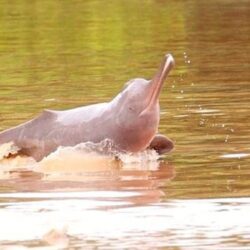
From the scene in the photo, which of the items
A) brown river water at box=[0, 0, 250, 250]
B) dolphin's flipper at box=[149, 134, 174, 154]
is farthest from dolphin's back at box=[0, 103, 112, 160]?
dolphin's flipper at box=[149, 134, 174, 154]

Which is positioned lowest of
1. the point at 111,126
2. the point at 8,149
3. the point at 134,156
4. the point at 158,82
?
the point at 134,156

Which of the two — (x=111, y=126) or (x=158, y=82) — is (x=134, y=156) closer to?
(x=111, y=126)

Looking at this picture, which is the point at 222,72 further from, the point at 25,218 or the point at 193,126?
the point at 25,218

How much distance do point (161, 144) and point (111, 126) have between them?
483 millimetres

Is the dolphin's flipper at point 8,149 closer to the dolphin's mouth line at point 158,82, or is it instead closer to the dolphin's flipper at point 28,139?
the dolphin's flipper at point 28,139

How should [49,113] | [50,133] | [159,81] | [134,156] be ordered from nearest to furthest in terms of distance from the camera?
[159,81], [134,156], [50,133], [49,113]

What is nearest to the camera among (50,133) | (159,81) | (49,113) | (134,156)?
(159,81)

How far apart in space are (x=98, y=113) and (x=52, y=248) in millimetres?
4083

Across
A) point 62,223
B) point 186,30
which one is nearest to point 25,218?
point 62,223

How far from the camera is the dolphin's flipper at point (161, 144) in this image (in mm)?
13016

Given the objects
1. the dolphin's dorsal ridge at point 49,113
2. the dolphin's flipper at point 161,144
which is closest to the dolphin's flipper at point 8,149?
the dolphin's dorsal ridge at point 49,113

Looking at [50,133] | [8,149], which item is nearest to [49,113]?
[50,133]

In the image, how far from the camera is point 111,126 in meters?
12.9

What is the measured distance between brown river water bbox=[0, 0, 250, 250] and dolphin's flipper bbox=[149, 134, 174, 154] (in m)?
0.08
